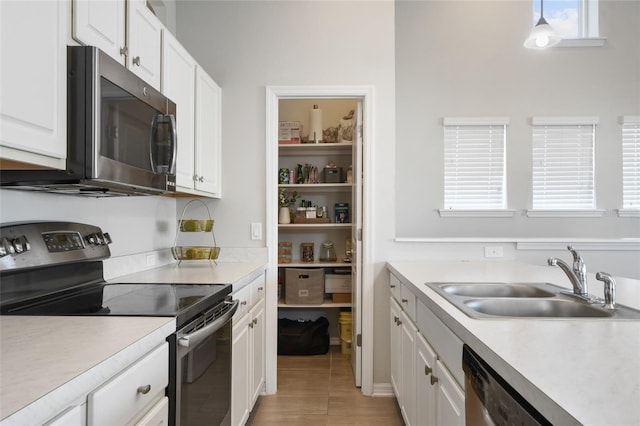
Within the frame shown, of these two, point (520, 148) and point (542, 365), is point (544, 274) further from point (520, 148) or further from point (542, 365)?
point (520, 148)

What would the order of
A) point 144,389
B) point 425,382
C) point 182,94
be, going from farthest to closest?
point 182,94, point 425,382, point 144,389

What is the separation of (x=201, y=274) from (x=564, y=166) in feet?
11.7

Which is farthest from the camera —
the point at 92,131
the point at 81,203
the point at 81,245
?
the point at 81,203

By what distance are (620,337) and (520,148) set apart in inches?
122

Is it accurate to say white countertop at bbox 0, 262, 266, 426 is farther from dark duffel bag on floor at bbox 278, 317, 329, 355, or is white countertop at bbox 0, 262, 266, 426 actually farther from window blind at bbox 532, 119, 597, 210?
window blind at bbox 532, 119, 597, 210

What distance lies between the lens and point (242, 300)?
2.02 meters

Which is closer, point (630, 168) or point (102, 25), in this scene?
point (102, 25)

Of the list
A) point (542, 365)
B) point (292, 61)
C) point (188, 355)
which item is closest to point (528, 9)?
point (292, 61)

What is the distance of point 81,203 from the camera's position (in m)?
1.71

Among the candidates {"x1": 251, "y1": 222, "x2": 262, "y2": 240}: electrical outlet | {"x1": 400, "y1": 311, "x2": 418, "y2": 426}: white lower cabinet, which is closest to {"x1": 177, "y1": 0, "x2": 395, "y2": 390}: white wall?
{"x1": 251, "y1": 222, "x2": 262, "y2": 240}: electrical outlet

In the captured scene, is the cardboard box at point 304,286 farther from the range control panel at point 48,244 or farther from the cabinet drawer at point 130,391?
the cabinet drawer at point 130,391

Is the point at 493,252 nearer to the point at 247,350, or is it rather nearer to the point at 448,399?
the point at 448,399

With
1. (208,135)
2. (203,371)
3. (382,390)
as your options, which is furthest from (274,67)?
(382,390)

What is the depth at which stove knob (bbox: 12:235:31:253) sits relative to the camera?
49.9 inches
